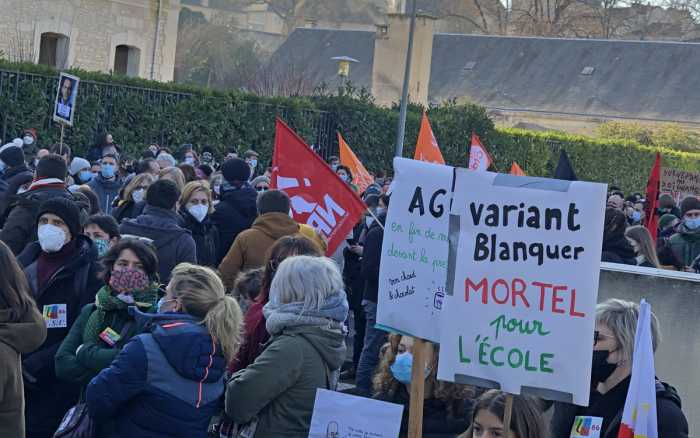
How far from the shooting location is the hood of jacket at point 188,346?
460cm

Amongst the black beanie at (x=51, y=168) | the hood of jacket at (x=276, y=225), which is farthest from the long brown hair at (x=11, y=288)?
the black beanie at (x=51, y=168)

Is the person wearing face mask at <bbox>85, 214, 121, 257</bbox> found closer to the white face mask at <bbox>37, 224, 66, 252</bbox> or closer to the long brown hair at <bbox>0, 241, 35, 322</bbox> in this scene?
the white face mask at <bbox>37, 224, 66, 252</bbox>

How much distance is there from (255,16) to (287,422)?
98.7 m

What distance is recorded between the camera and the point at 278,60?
62906mm

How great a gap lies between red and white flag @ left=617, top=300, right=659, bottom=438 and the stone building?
24.9 meters

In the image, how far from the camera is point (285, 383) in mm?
4812

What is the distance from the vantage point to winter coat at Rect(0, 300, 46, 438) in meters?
4.34

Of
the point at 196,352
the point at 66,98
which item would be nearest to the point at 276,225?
the point at 196,352

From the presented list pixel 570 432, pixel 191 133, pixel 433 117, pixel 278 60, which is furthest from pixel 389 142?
pixel 278 60

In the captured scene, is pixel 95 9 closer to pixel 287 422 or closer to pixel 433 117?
pixel 433 117

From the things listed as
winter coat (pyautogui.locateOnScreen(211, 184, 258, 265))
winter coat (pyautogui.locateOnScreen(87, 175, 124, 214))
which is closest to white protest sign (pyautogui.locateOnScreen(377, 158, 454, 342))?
winter coat (pyautogui.locateOnScreen(211, 184, 258, 265))

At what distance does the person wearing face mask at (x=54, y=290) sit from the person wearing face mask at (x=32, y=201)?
113 centimetres

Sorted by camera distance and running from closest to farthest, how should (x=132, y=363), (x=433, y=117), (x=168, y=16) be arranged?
(x=132, y=363), (x=433, y=117), (x=168, y=16)

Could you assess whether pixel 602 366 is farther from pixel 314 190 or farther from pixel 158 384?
pixel 314 190
